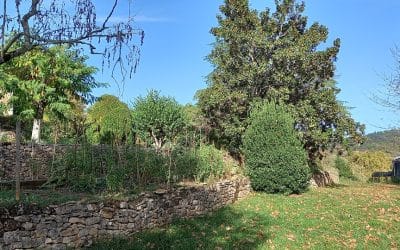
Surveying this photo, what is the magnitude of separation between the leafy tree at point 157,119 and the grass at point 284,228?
31.0 feet

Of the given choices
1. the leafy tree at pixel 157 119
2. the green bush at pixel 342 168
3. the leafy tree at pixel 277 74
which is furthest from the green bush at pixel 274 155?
the green bush at pixel 342 168

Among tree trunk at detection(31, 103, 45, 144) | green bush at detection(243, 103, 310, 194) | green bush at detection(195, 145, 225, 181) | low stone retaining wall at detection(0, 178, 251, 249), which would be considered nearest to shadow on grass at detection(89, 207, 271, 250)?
low stone retaining wall at detection(0, 178, 251, 249)

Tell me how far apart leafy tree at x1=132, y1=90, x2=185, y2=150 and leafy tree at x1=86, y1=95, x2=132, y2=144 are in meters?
0.67

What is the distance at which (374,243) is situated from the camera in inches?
360

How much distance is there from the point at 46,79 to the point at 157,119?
245 inches

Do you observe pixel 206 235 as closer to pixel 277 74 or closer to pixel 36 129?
pixel 277 74

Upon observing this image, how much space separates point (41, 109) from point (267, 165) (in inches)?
533

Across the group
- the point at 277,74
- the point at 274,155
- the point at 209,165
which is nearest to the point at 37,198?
the point at 209,165

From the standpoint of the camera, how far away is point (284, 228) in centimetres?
991

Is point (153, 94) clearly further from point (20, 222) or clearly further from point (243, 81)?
point (20, 222)

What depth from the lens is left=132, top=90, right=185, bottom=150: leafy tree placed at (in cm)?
2214

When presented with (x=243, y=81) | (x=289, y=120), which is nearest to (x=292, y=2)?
(x=243, y=81)

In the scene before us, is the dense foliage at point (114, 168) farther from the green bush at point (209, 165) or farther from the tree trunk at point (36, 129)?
the tree trunk at point (36, 129)

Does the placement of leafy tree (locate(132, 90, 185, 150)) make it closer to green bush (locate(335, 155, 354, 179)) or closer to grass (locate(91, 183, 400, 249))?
grass (locate(91, 183, 400, 249))
